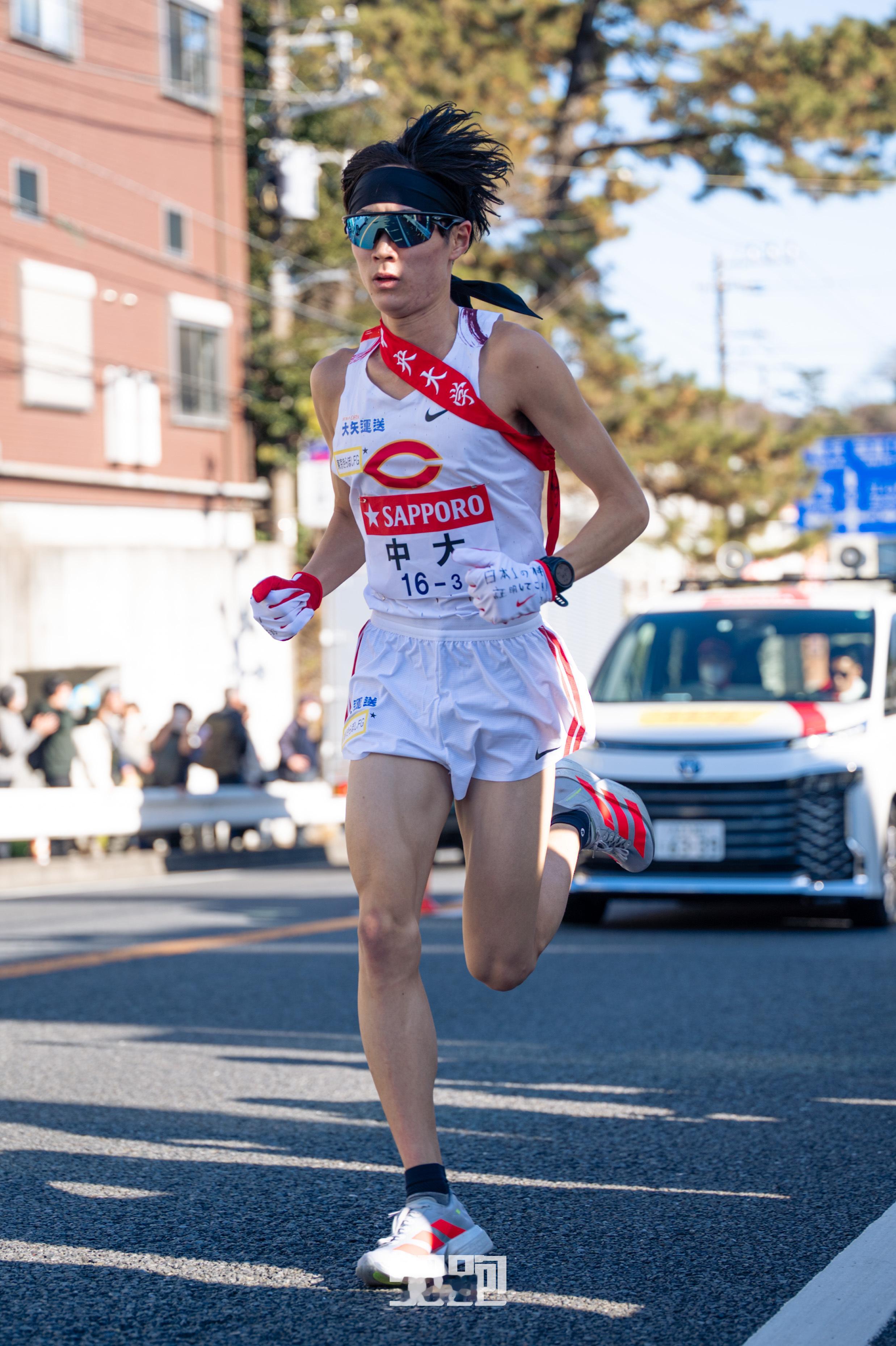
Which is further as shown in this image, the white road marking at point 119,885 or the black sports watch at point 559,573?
the white road marking at point 119,885

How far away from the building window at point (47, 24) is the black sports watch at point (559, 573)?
22.4 metres

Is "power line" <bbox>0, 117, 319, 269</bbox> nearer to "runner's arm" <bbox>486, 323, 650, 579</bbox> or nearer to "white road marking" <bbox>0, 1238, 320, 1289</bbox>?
"runner's arm" <bbox>486, 323, 650, 579</bbox>

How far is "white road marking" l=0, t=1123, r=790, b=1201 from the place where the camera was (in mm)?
4340

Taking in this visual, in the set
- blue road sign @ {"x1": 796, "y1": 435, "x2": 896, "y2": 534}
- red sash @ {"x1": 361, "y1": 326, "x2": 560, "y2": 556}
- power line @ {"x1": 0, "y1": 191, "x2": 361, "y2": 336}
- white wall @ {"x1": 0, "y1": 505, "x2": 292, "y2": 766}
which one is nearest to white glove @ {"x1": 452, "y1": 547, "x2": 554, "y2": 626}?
red sash @ {"x1": 361, "y1": 326, "x2": 560, "y2": 556}

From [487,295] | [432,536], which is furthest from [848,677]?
[432,536]

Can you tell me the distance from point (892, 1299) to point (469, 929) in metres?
1.08

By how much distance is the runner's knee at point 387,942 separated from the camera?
3.64m

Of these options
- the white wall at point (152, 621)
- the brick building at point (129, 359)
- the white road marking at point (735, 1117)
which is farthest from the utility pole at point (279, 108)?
the white road marking at point (735, 1117)

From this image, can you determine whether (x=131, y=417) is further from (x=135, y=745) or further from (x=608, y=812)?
(x=608, y=812)

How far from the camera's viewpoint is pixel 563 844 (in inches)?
161

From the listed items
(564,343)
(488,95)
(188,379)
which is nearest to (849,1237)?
(188,379)

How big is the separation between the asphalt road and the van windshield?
220 centimetres

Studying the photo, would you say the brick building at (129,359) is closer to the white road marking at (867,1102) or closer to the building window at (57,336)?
the building window at (57,336)

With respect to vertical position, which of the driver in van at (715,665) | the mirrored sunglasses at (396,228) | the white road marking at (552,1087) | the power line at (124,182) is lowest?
the white road marking at (552,1087)
